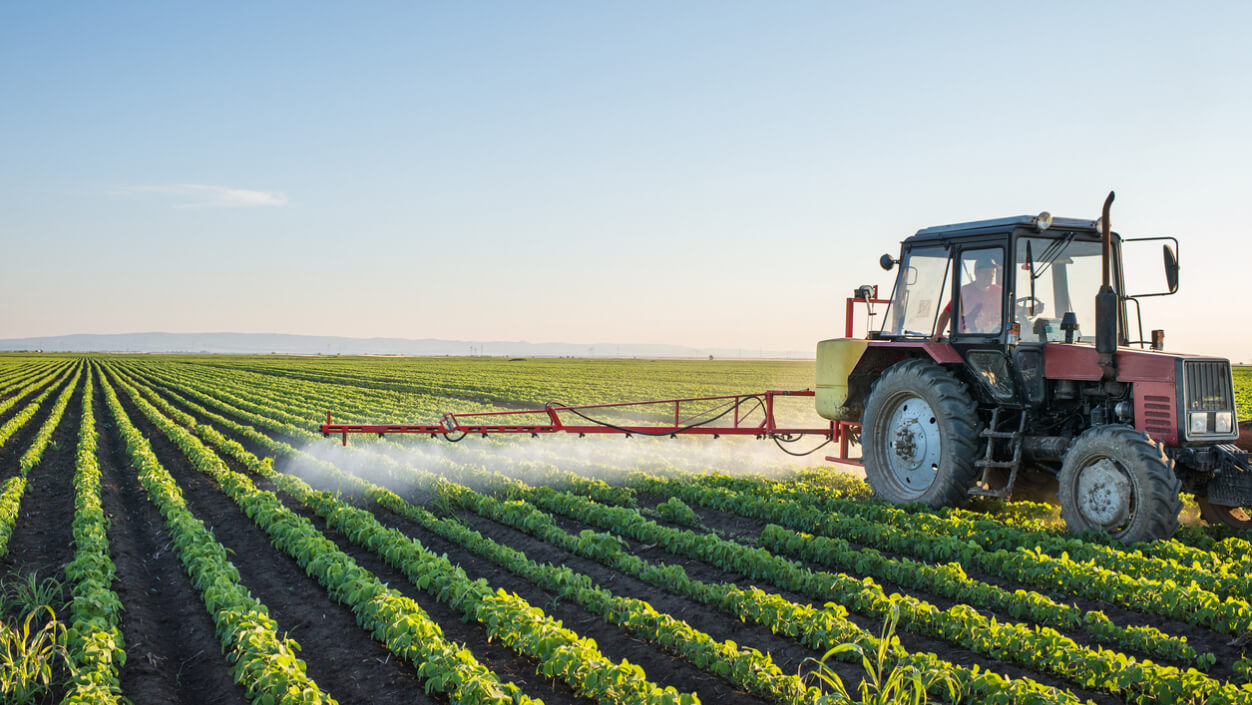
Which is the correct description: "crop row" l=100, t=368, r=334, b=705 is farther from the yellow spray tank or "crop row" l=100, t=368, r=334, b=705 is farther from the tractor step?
the yellow spray tank

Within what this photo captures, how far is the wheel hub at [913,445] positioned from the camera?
793cm

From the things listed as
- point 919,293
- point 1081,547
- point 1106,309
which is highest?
point 919,293

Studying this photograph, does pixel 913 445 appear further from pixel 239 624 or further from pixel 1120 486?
pixel 239 624

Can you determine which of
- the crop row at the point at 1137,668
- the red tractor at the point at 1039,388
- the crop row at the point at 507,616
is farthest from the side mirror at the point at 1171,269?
the crop row at the point at 507,616

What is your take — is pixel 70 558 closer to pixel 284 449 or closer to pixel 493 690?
pixel 493 690

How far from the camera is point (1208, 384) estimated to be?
6723 millimetres

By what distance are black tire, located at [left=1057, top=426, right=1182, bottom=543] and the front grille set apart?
26.7 inches

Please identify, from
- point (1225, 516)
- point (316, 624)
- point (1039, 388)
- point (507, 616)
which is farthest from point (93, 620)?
point (1225, 516)

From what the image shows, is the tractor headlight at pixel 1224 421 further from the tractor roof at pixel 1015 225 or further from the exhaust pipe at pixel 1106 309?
the tractor roof at pixel 1015 225

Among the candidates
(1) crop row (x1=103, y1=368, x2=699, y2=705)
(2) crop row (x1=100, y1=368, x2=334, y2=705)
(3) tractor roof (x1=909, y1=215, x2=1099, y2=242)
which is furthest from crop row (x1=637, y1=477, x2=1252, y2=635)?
(2) crop row (x1=100, y1=368, x2=334, y2=705)

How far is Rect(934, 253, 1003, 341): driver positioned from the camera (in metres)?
7.50

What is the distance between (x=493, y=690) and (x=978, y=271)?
19.2ft

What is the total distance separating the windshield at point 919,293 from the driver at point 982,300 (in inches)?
10.9

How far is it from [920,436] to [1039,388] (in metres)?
1.19
